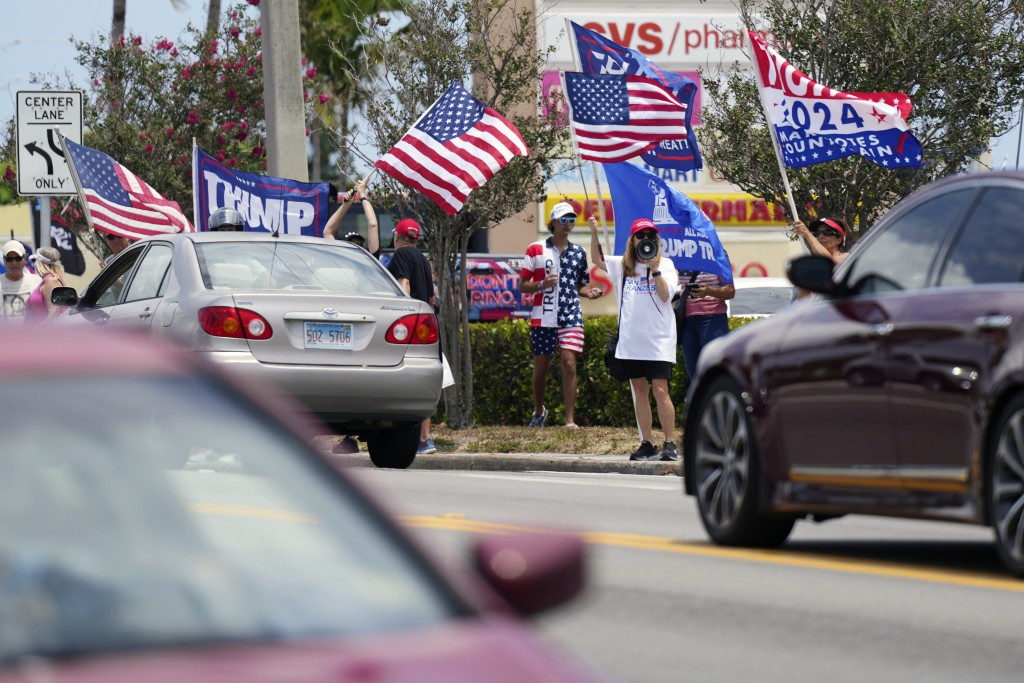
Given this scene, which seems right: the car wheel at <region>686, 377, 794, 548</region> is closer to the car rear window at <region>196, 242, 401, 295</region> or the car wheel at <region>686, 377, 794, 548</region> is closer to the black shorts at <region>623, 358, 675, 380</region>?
the car rear window at <region>196, 242, 401, 295</region>

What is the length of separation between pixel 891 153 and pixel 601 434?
3.47m

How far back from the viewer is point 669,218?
17.4m

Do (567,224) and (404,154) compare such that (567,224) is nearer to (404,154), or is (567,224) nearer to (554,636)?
(404,154)

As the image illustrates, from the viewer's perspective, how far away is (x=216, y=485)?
393cm

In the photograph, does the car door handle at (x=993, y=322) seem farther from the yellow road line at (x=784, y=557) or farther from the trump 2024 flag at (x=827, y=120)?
the trump 2024 flag at (x=827, y=120)

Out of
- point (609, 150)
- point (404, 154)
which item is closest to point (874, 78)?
point (609, 150)

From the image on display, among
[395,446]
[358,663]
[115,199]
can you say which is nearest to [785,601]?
[358,663]

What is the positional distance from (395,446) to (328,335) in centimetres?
177

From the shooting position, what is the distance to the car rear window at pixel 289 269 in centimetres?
1347

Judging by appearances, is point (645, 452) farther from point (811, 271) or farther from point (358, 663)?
point (358, 663)

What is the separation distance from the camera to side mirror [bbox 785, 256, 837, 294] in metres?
8.50

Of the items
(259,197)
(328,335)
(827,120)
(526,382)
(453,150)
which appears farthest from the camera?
(526,382)

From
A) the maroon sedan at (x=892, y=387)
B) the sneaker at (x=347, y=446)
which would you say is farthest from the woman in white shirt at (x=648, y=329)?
the maroon sedan at (x=892, y=387)

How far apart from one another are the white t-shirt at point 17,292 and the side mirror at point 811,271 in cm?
1089
